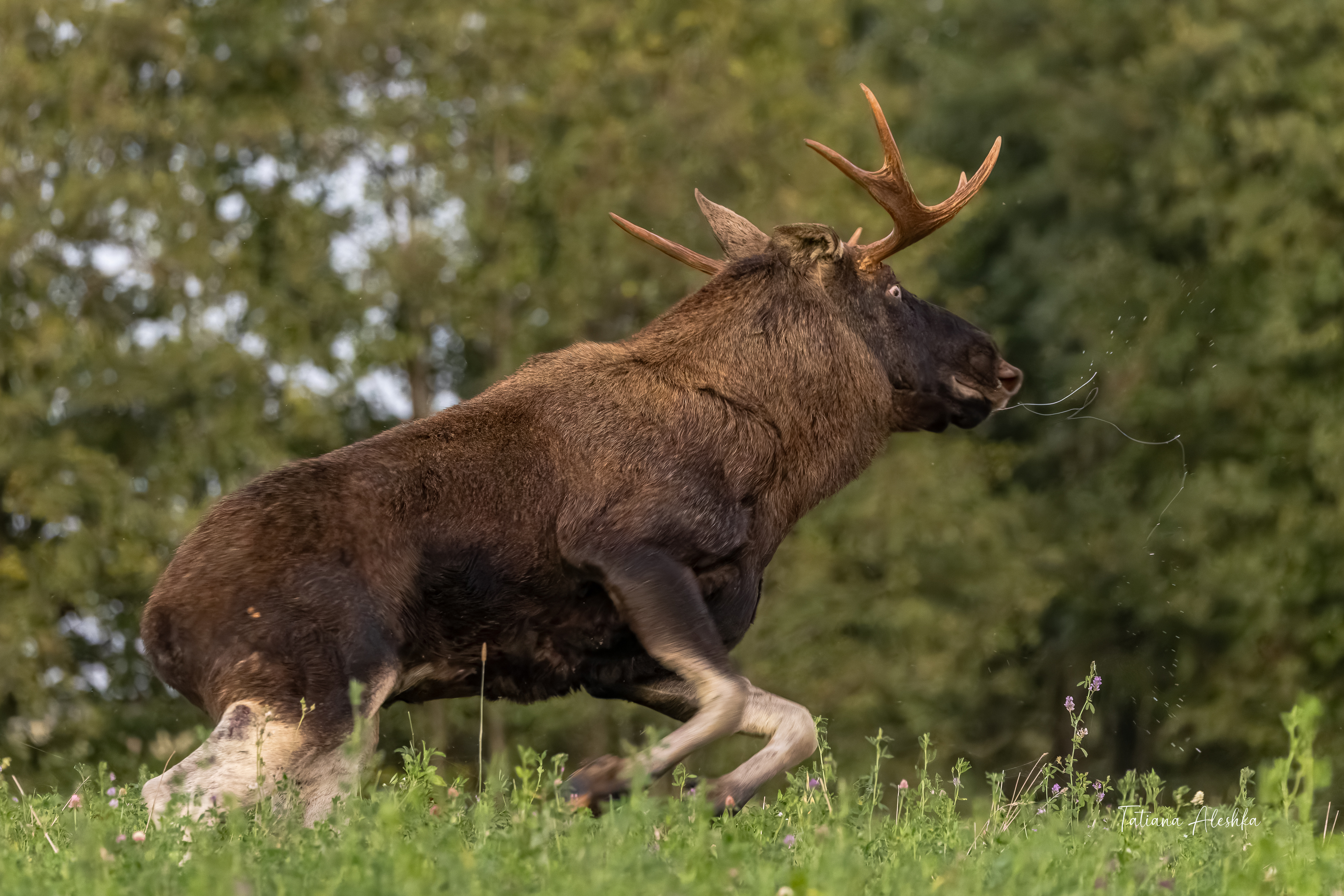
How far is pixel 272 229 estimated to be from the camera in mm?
22953

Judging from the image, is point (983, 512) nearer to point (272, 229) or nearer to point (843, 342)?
point (272, 229)

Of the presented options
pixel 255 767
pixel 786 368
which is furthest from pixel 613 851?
pixel 786 368

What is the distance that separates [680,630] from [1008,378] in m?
2.09

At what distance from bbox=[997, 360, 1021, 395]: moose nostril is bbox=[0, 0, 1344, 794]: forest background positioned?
13.0 meters

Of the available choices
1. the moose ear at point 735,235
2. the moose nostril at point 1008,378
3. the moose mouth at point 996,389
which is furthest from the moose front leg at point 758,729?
the moose ear at point 735,235

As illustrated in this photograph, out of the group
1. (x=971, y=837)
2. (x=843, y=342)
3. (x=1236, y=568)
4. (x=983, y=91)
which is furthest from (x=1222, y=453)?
(x=971, y=837)

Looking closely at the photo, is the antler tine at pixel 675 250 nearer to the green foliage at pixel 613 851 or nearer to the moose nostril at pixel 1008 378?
the moose nostril at pixel 1008 378

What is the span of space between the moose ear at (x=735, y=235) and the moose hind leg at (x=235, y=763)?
2929 millimetres

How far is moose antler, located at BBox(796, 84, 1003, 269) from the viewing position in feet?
24.8

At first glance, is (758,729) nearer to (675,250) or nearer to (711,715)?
(711,715)

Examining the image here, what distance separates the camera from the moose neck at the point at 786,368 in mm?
6957

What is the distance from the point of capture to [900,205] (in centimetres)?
768

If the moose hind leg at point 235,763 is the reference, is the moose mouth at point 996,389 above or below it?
above

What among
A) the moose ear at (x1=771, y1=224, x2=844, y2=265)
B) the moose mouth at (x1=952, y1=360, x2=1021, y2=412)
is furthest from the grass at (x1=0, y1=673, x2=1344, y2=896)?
the moose ear at (x1=771, y1=224, x2=844, y2=265)
